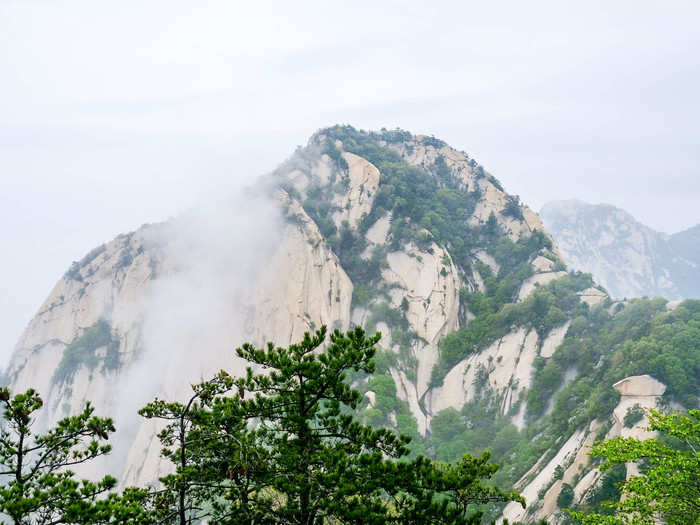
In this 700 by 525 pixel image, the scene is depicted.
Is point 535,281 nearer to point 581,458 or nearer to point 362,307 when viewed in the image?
point 362,307

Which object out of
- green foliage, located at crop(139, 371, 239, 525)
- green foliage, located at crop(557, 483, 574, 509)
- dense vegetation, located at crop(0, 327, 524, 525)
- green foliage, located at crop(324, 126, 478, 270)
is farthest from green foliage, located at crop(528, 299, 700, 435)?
green foliage, located at crop(139, 371, 239, 525)

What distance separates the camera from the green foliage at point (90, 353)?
235ft

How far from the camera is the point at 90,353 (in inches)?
2867

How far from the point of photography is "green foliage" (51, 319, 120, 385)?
7162cm

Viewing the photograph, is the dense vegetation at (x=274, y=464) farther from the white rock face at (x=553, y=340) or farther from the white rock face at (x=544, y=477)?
the white rock face at (x=553, y=340)

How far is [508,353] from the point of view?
60.2m

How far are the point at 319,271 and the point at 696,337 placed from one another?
48.7 meters

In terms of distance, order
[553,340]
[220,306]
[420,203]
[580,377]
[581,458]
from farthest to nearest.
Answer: [420,203] < [220,306] < [553,340] < [580,377] < [581,458]

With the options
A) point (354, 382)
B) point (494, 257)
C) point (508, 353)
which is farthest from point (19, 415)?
point (494, 257)

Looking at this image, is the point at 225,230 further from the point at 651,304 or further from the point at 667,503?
the point at 667,503

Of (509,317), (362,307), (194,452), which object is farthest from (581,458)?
(362,307)

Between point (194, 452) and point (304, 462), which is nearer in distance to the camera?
point (304, 462)

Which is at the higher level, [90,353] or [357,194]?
[357,194]

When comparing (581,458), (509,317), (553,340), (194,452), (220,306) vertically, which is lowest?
(581,458)
